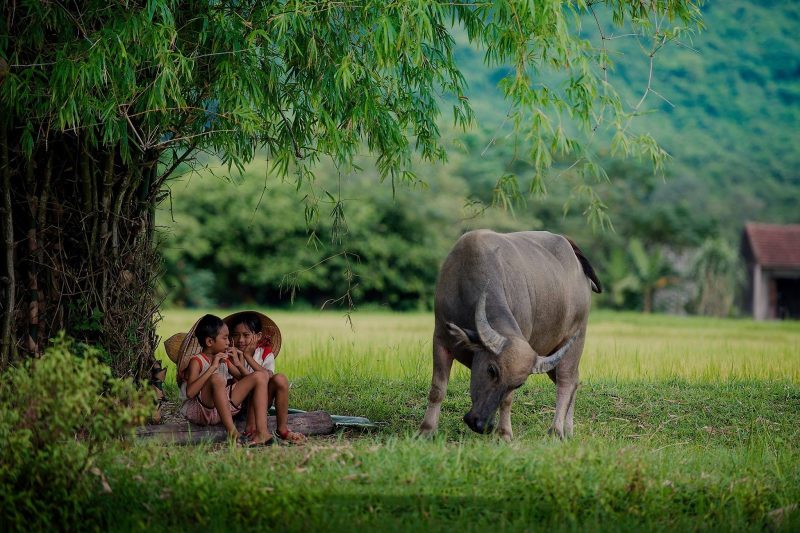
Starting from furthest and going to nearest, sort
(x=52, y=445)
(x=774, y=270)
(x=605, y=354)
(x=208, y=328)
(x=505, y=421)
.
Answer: (x=774, y=270) < (x=605, y=354) < (x=505, y=421) < (x=208, y=328) < (x=52, y=445)

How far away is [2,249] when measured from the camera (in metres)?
6.77

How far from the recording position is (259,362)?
21.6ft

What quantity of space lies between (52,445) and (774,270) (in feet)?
92.3

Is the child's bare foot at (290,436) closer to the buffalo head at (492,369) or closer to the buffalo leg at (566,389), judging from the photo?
the buffalo head at (492,369)

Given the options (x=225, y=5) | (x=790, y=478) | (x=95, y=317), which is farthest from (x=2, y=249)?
(x=790, y=478)

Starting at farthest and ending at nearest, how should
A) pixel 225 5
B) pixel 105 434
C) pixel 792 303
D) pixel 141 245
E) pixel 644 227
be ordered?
pixel 644 227 → pixel 792 303 → pixel 141 245 → pixel 225 5 → pixel 105 434

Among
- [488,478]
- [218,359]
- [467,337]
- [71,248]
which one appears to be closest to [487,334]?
[467,337]

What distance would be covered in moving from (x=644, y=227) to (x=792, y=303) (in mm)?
5223

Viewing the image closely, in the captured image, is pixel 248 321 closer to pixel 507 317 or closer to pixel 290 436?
pixel 290 436

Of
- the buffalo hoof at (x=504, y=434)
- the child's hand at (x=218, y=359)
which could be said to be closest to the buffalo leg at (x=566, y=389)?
the buffalo hoof at (x=504, y=434)

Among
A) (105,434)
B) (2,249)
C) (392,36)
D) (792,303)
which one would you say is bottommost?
(792,303)

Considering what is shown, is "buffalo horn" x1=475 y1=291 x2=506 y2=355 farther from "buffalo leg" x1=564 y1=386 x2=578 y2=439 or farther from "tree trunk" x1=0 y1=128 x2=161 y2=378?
"tree trunk" x1=0 y1=128 x2=161 y2=378

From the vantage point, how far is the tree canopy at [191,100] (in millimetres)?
5828

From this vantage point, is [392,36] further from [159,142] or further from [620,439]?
[620,439]
